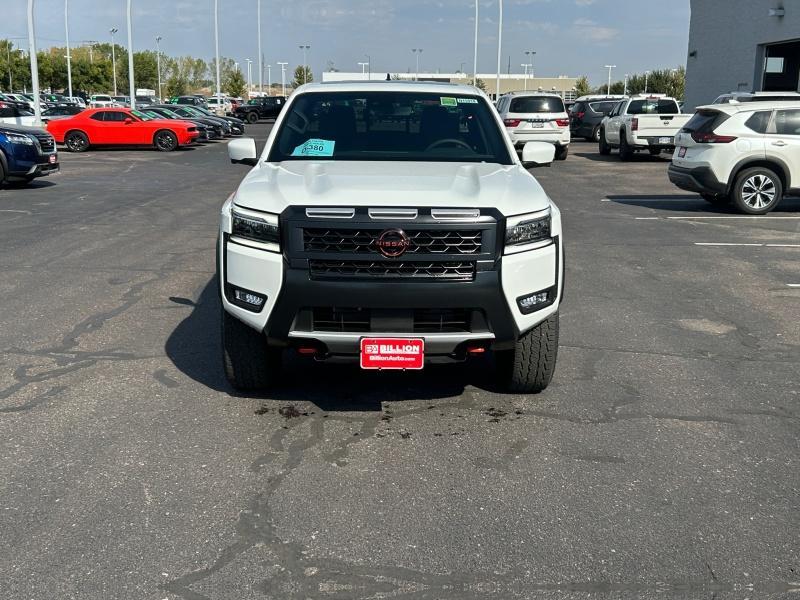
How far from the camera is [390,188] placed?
15.2 feet

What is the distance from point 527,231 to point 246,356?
5.67 feet

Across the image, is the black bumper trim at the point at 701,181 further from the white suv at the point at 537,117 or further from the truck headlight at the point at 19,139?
the truck headlight at the point at 19,139

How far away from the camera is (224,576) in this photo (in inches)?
128

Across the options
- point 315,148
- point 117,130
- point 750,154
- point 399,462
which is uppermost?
point 315,148

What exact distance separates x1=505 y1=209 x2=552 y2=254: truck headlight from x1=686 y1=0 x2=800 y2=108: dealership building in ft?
105

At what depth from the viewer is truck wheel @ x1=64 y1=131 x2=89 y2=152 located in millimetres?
30734

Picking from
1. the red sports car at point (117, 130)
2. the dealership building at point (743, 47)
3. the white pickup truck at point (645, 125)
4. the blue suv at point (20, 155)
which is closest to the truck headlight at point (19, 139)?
the blue suv at point (20, 155)

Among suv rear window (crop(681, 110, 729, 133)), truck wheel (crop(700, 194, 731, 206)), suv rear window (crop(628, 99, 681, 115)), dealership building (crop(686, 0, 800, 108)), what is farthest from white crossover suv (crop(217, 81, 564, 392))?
dealership building (crop(686, 0, 800, 108))

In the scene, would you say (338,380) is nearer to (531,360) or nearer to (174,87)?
(531,360)

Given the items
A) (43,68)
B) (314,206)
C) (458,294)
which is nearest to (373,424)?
(458,294)

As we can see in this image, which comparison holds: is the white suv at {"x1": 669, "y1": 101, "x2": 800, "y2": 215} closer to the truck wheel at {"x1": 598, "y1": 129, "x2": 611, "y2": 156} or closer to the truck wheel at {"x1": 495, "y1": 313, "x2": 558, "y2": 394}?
the truck wheel at {"x1": 495, "y1": 313, "x2": 558, "y2": 394}

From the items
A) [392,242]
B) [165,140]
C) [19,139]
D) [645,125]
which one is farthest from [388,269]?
[165,140]

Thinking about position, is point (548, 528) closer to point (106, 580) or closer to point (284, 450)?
point (284, 450)

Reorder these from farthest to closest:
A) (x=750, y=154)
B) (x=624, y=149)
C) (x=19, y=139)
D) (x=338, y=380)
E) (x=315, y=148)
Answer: (x=624, y=149), (x=19, y=139), (x=750, y=154), (x=315, y=148), (x=338, y=380)
